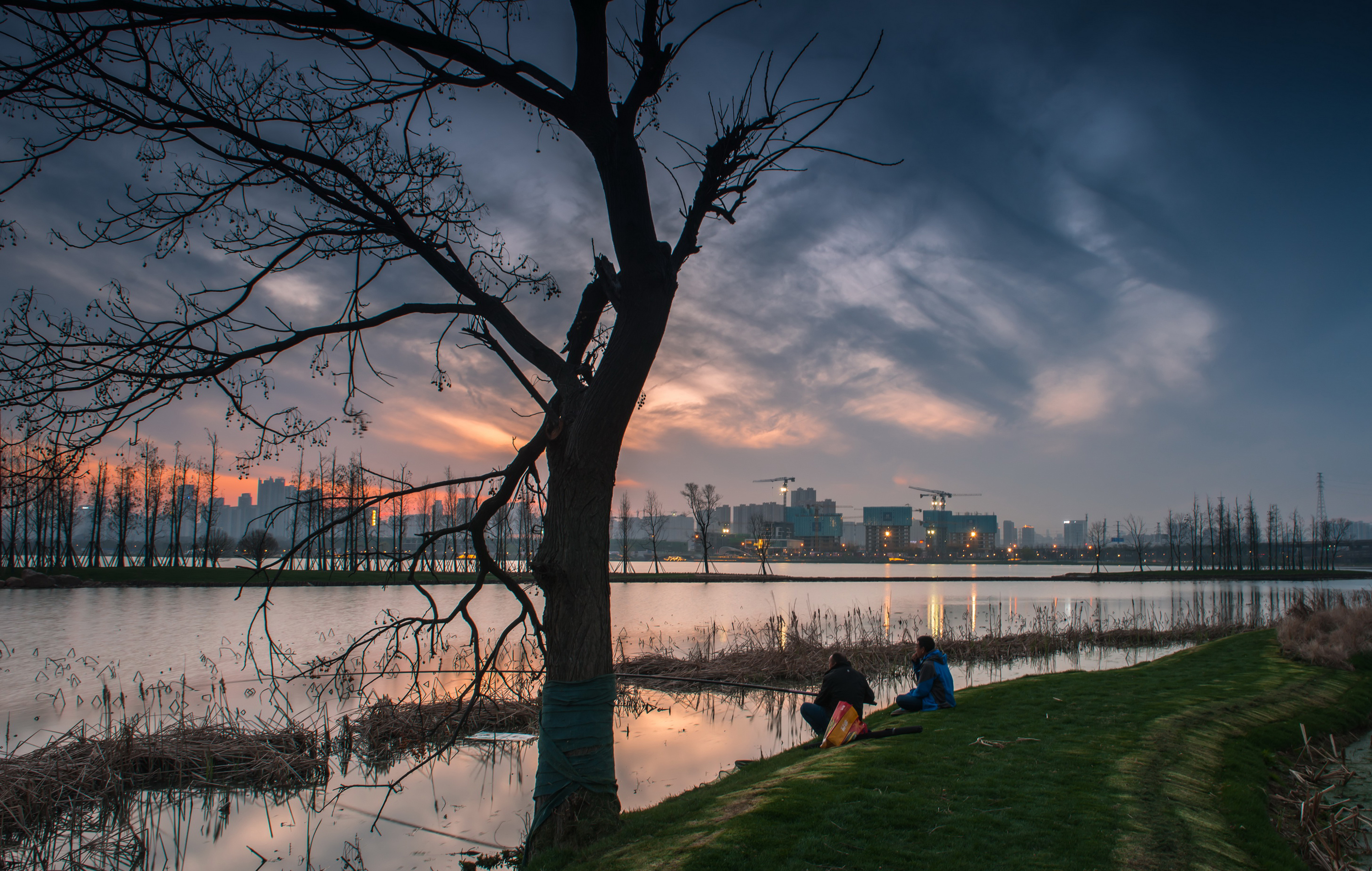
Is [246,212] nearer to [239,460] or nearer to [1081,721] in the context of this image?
[239,460]

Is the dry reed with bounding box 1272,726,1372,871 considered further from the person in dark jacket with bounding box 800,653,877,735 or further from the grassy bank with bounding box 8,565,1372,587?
the grassy bank with bounding box 8,565,1372,587

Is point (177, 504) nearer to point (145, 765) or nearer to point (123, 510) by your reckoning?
point (123, 510)

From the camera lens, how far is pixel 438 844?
8.55 meters

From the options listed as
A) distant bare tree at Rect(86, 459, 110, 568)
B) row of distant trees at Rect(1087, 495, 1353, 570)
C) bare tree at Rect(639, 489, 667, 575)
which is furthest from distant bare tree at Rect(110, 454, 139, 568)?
row of distant trees at Rect(1087, 495, 1353, 570)

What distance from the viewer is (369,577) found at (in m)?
60.8

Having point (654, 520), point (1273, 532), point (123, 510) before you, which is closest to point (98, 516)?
point (123, 510)

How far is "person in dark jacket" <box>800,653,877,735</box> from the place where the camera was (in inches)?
402

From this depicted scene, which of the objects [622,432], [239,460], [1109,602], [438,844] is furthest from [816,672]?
[1109,602]

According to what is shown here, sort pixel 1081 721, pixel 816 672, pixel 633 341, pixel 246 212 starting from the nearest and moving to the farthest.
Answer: pixel 246 212 < pixel 633 341 < pixel 1081 721 < pixel 816 672

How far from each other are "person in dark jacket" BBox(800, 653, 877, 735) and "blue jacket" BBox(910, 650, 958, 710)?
1223 mm

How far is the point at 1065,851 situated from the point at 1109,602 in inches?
1874

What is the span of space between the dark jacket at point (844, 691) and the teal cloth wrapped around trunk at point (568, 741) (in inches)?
211

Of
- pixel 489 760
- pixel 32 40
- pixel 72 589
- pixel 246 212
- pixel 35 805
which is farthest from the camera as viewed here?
pixel 72 589

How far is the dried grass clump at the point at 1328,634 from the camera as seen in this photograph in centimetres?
1533
